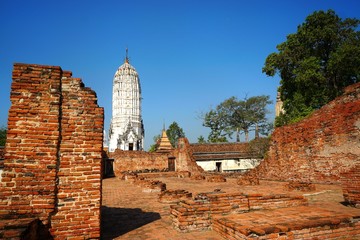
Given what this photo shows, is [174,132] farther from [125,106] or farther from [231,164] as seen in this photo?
[231,164]

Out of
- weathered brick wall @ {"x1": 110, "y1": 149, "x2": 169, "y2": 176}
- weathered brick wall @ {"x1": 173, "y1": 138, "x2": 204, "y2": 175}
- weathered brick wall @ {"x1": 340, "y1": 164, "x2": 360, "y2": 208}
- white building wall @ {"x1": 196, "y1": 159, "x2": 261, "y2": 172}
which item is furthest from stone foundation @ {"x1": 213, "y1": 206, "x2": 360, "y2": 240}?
weathered brick wall @ {"x1": 110, "y1": 149, "x2": 169, "y2": 176}

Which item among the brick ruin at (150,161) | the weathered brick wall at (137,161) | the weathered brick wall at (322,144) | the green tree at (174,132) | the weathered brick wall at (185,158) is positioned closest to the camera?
the weathered brick wall at (322,144)

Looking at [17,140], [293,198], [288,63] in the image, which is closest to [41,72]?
[17,140]

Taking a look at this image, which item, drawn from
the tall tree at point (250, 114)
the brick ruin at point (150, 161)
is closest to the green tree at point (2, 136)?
the brick ruin at point (150, 161)

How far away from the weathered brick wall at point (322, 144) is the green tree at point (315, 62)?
18.9 ft

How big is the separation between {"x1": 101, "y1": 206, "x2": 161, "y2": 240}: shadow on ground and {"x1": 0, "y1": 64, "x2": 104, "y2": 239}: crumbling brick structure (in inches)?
31.1

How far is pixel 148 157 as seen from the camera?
3081cm

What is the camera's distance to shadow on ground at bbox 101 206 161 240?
5.19 metres

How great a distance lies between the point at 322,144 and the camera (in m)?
12.2

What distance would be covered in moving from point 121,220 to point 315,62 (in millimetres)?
19532

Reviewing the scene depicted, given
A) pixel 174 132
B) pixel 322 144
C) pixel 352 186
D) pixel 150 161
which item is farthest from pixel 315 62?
pixel 174 132

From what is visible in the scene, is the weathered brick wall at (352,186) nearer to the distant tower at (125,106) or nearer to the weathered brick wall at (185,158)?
the weathered brick wall at (185,158)

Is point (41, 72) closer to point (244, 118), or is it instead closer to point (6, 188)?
point (6, 188)

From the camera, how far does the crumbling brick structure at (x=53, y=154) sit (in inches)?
167
